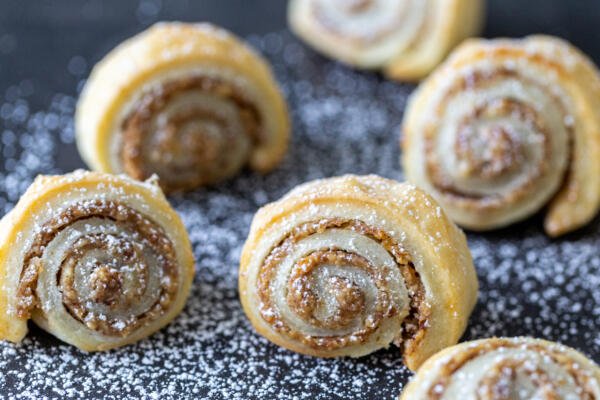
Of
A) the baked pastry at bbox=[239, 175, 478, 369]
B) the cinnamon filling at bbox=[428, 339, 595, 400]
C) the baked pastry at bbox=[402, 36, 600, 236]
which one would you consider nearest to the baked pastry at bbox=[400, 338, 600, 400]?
the cinnamon filling at bbox=[428, 339, 595, 400]

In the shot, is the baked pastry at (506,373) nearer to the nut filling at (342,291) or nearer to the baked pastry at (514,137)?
the nut filling at (342,291)

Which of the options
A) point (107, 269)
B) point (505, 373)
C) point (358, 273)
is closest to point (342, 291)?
point (358, 273)

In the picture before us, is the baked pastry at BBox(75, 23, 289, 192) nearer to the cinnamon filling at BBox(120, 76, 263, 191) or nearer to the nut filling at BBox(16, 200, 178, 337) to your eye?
the cinnamon filling at BBox(120, 76, 263, 191)

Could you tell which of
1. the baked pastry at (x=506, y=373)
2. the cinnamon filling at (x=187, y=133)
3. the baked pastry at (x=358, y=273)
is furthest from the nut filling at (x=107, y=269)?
the baked pastry at (x=506, y=373)

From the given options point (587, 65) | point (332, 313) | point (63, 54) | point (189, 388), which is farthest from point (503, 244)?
point (63, 54)

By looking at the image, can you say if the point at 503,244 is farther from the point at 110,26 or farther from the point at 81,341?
the point at 110,26

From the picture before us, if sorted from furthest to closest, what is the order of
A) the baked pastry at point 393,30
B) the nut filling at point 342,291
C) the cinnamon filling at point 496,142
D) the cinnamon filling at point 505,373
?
1. the baked pastry at point 393,30
2. the cinnamon filling at point 496,142
3. the nut filling at point 342,291
4. the cinnamon filling at point 505,373

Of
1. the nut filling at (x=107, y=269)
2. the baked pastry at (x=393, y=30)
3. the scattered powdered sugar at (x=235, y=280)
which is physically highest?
the nut filling at (x=107, y=269)
